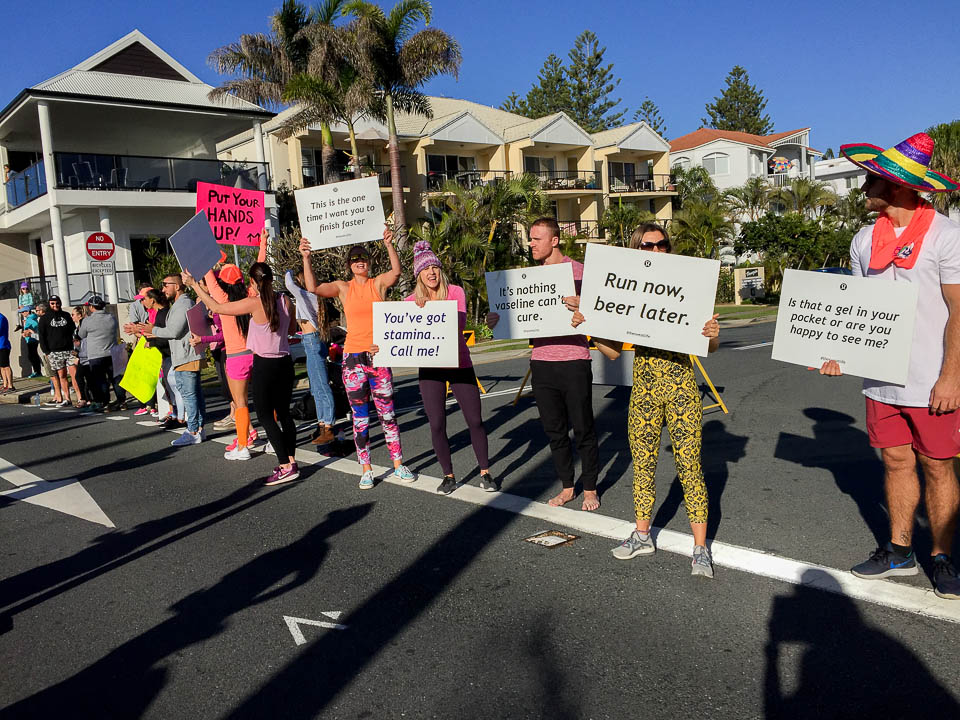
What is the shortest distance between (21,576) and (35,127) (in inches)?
1018

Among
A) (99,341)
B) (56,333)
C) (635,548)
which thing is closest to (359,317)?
(635,548)

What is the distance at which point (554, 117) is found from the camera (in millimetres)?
42625

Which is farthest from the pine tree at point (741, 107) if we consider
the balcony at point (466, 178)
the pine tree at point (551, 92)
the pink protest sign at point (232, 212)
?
the pink protest sign at point (232, 212)

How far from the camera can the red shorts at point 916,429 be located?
384 cm

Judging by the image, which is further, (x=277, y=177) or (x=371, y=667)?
(x=277, y=177)

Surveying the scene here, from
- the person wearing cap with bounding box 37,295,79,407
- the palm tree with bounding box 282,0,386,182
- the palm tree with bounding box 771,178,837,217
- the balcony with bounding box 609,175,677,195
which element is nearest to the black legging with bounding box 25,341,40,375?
the person wearing cap with bounding box 37,295,79,407

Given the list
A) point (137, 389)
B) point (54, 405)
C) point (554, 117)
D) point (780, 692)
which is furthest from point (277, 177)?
point (780, 692)

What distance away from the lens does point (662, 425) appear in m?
4.54

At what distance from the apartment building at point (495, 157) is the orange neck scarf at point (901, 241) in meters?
27.2

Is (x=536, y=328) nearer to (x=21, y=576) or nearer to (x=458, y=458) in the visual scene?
(x=458, y=458)

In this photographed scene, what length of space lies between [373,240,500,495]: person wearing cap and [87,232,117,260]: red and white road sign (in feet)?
33.6

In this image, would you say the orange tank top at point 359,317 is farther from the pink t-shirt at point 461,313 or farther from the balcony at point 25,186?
the balcony at point 25,186

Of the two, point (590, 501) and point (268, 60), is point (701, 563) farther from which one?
point (268, 60)

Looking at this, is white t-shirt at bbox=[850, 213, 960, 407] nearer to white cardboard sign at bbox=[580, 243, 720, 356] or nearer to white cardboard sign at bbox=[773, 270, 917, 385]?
white cardboard sign at bbox=[773, 270, 917, 385]
